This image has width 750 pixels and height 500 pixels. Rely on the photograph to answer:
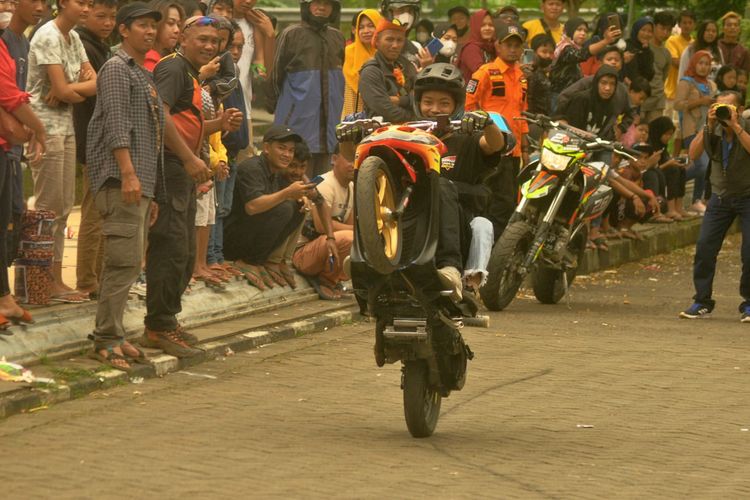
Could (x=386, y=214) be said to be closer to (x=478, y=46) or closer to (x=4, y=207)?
(x=4, y=207)

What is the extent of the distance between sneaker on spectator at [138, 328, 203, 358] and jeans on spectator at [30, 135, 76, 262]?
925 millimetres

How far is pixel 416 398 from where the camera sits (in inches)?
325

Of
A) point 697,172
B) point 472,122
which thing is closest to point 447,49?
point 697,172

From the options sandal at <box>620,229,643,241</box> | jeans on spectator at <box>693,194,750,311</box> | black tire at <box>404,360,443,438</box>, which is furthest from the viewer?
sandal at <box>620,229,643,241</box>

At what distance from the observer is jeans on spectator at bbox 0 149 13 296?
9.80 metres

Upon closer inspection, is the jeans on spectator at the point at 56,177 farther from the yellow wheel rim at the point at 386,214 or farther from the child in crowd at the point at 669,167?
the child in crowd at the point at 669,167

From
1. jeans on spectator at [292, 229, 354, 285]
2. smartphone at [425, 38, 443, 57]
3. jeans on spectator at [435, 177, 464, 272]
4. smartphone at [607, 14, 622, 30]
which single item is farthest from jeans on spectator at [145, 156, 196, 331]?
smartphone at [607, 14, 622, 30]

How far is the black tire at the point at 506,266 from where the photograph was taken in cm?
1327

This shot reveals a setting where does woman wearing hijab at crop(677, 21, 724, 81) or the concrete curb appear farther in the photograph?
woman wearing hijab at crop(677, 21, 724, 81)

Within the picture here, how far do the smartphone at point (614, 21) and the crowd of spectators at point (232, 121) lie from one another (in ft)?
0.24

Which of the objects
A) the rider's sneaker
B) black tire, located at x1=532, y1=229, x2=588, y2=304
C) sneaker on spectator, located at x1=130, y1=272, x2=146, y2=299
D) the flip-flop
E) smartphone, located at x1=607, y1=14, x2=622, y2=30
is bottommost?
black tire, located at x1=532, y1=229, x2=588, y2=304

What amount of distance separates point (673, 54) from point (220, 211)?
1141 cm

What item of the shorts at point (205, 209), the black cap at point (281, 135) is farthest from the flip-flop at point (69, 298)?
the black cap at point (281, 135)

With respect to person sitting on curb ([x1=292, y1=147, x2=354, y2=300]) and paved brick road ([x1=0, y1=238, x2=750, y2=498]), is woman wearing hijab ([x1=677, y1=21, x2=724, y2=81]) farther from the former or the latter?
Result: paved brick road ([x1=0, y1=238, x2=750, y2=498])
